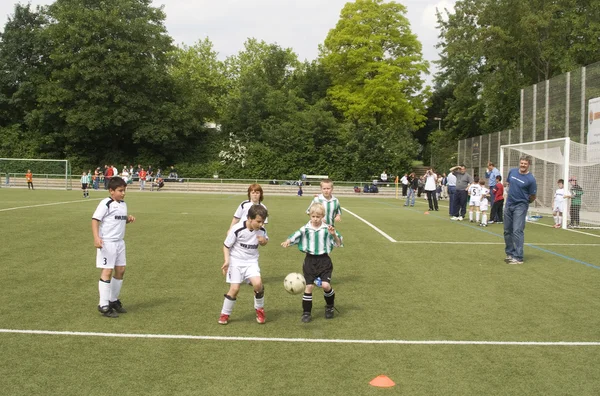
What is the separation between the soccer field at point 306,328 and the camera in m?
4.85

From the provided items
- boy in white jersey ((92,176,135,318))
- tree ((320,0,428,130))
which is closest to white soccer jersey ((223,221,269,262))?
boy in white jersey ((92,176,135,318))

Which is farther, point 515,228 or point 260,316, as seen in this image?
point 515,228

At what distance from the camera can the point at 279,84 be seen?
214 feet

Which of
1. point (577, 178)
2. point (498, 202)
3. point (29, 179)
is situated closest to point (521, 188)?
point (498, 202)

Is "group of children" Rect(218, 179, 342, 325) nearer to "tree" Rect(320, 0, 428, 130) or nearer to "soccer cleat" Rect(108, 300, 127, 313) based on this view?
"soccer cleat" Rect(108, 300, 127, 313)

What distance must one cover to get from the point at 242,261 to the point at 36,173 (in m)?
44.4

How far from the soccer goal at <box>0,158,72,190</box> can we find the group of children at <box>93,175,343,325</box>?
136 feet

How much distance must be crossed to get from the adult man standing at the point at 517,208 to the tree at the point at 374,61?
43799 mm

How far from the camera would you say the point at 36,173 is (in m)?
46.5

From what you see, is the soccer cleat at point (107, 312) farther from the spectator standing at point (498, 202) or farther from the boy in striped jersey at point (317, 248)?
the spectator standing at point (498, 202)

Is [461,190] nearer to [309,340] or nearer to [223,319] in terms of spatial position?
[223,319]

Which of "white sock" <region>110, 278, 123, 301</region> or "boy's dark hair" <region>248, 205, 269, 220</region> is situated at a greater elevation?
"boy's dark hair" <region>248, 205, 269, 220</region>

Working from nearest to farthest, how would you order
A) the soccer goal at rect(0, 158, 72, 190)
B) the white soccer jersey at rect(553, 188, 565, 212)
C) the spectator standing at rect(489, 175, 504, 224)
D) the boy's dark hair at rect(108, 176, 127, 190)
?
the boy's dark hair at rect(108, 176, 127, 190), the white soccer jersey at rect(553, 188, 565, 212), the spectator standing at rect(489, 175, 504, 224), the soccer goal at rect(0, 158, 72, 190)

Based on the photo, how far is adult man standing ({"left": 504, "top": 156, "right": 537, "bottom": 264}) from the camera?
11.5 m
